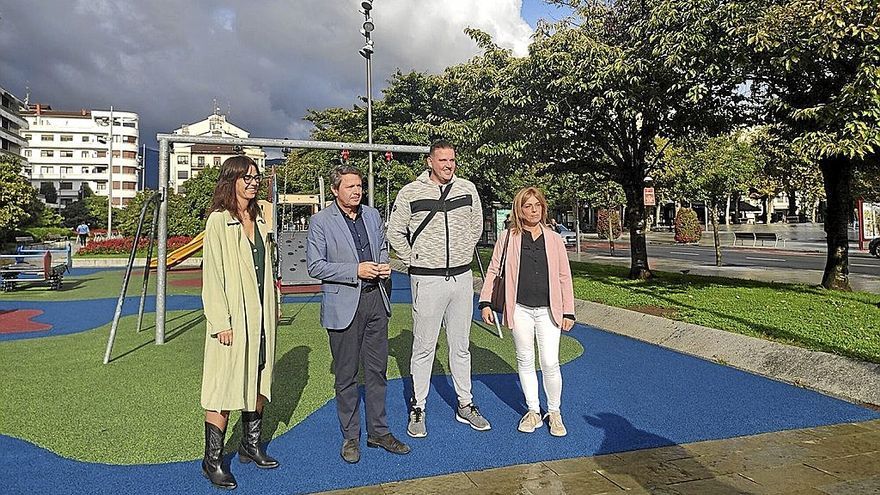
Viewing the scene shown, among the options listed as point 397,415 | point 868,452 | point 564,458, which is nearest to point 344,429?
point 397,415

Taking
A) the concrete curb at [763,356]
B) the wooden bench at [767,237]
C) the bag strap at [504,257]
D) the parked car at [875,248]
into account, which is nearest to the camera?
the bag strap at [504,257]

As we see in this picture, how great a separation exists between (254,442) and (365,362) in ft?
2.88

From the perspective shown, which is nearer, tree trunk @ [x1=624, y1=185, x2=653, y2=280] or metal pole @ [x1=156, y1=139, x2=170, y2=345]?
metal pole @ [x1=156, y1=139, x2=170, y2=345]

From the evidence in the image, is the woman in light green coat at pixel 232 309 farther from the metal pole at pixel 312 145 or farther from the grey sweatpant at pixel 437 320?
the metal pole at pixel 312 145

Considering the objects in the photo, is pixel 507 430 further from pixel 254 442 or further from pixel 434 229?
pixel 254 442

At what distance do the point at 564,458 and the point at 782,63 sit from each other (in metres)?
7.53

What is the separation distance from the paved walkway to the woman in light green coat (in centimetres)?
81

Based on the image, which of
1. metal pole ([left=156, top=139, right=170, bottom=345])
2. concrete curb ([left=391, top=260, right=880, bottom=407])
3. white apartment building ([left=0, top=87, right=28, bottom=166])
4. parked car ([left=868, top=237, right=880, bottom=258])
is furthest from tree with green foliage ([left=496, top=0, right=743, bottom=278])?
white apartment building ([left=0, top=87, right=28, bottom=166])

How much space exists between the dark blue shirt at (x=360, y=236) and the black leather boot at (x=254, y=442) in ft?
4.10

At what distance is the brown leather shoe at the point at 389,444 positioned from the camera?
14.1 feet

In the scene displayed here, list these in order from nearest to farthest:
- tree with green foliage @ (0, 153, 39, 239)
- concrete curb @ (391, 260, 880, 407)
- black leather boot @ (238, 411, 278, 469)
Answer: black leather boot @ (238, 411, 278, 469), concrete curb @ (391, 260, 880, 407), tree with green foliage @ (0, 153, 39, 239)

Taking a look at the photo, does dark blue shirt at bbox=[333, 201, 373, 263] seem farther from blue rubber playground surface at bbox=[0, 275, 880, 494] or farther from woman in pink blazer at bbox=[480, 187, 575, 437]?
blue rubber playground surface at bbox=[0, 275, 880, 494]

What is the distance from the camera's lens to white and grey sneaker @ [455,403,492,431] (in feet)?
15.7

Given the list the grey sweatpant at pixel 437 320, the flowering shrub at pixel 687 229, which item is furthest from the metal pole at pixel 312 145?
the flowering shrub at pixel 687 229
